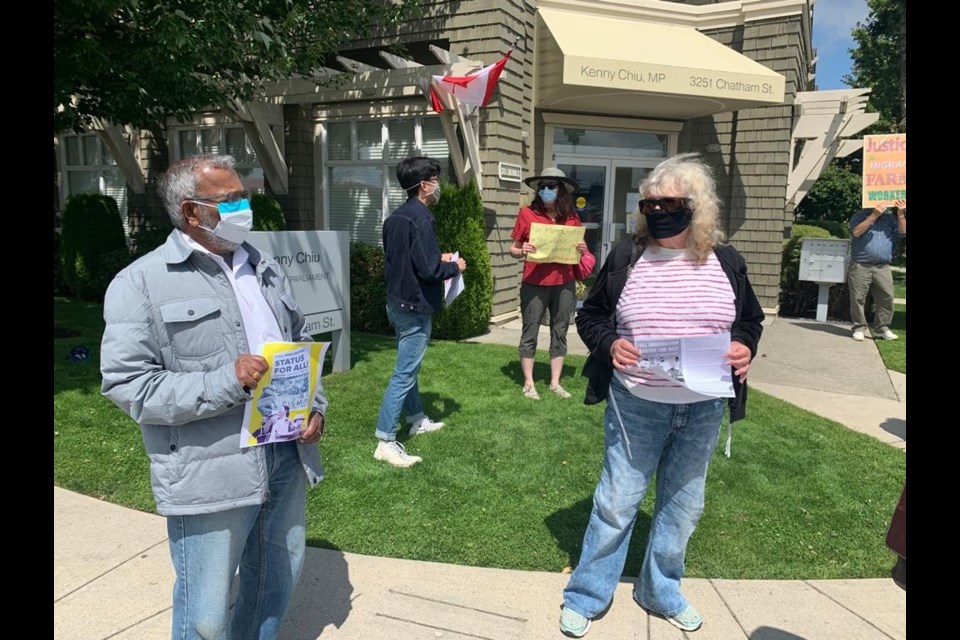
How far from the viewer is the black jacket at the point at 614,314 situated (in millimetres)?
2732

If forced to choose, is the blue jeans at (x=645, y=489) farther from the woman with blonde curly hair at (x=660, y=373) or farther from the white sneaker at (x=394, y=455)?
the white sneaker at (x=394, y=455)

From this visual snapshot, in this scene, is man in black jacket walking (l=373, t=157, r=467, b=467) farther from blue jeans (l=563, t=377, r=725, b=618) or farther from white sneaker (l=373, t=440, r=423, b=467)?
blue jeans (l=563, t=377, r=725, b=618)

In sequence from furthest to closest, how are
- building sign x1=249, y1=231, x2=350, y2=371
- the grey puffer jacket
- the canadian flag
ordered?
the canadian flag, building sign x1=249, y1=231, x2=350, y2=371, the grey puffer jacket

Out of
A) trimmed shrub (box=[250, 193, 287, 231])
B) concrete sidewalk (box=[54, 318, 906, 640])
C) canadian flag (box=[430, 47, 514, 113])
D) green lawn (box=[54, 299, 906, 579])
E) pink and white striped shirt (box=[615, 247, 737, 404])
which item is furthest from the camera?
trimmed shrub (box=[250, 193, 287, 231])

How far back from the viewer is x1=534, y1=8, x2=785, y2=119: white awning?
8602 mm

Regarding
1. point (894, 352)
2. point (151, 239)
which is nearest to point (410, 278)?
point (894, 352)

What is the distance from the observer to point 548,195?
18.7ft

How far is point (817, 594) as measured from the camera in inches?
126

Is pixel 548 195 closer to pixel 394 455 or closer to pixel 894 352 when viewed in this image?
pixel 394 455

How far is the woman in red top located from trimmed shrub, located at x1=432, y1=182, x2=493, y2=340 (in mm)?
2537

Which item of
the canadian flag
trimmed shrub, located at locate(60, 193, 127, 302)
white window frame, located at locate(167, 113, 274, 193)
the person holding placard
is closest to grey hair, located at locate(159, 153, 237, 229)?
the canadian flag
